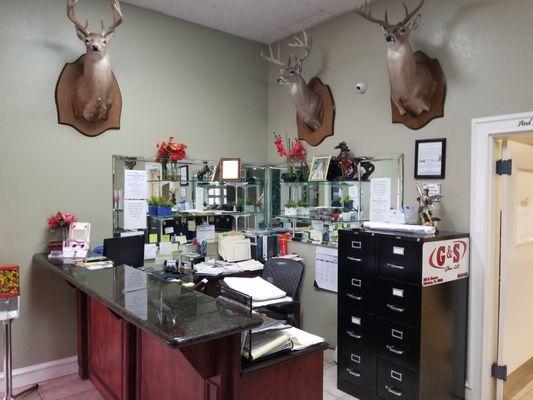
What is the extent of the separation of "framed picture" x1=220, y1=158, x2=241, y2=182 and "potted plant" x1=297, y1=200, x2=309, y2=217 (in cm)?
69

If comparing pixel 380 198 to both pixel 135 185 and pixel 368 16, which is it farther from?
pixel 135 185

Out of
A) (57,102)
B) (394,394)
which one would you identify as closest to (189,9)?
(57,102)

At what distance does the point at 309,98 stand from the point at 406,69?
114 centimetres

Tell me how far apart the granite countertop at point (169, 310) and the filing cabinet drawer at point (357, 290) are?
58.0 inches

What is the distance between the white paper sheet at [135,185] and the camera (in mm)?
3613

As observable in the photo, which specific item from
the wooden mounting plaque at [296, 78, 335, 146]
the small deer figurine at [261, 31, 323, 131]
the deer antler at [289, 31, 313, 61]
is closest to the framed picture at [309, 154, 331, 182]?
the wooden mounting plaque at [296, 78, 335, 146]

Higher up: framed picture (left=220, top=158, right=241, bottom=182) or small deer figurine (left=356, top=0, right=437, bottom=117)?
small deer figurine (left=356, top=0, right=437, bottom=117)

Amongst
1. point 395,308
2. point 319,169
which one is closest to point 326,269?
point 319,169

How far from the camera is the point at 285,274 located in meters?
3.75

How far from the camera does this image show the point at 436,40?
308cm

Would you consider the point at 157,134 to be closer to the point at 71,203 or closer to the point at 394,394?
the point at 71,203

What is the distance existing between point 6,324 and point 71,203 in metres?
1.08

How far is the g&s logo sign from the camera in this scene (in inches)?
104

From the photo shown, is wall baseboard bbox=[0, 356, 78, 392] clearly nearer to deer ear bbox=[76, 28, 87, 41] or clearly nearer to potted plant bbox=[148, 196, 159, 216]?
potted plant bbox=[148, 196, 159, 216]
